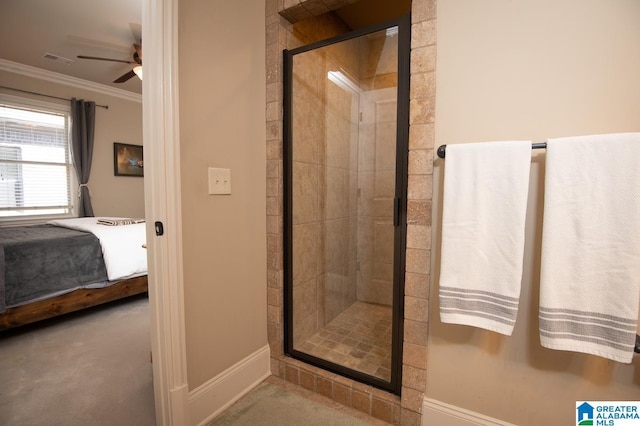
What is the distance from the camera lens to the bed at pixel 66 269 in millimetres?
2250

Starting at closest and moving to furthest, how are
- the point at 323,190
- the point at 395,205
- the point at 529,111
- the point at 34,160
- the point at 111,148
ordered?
the point at 529,111
the point at 395,205
the point at 323,190
the point at 34,160
the point at 111,148

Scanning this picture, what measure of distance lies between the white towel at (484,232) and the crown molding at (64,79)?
5344mm

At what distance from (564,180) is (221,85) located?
4.81 ft

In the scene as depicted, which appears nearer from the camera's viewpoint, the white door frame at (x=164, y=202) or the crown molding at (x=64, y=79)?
the white door frame at (x=164, y=202)

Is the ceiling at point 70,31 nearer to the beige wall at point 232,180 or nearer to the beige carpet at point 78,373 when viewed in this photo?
the beige wall at point 232,180

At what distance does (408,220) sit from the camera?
4.25ft

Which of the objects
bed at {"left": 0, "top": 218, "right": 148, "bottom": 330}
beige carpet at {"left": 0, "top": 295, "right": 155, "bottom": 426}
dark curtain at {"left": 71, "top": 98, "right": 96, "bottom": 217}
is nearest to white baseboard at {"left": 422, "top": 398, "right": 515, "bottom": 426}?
beige carpet at {"left": 0, "top": 295, "right": 155, "bottom": 426}

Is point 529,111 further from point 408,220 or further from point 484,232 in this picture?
point 408,220

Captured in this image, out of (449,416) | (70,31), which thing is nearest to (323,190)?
(449,416)

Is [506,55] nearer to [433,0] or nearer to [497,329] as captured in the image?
[433,0]

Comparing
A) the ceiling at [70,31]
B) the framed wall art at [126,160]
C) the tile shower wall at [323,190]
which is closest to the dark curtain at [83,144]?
the framed wall art at [126,160]

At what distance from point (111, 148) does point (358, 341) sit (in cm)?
489

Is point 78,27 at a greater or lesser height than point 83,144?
greater

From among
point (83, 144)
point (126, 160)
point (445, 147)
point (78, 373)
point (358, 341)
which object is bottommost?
point (78, 373)
